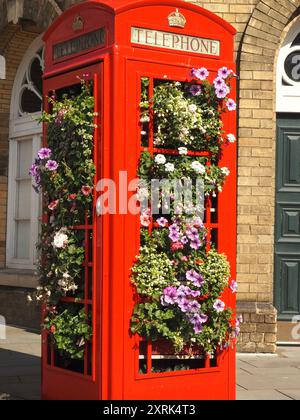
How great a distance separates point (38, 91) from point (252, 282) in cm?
487

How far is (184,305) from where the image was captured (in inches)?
214

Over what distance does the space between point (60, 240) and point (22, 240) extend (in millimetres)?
6723

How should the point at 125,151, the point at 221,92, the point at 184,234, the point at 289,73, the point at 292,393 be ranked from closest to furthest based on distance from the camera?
the point at 125,151 < the point at 184,234 < the point at 221,92 < the point at 292,393 < the point at 289,73

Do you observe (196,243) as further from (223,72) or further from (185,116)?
(223,72)

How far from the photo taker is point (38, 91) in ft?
39.2

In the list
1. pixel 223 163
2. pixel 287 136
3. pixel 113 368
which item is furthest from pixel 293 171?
pixel 113 368

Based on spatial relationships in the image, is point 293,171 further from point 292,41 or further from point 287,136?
point 292,41

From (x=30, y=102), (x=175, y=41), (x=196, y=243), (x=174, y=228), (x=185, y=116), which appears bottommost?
(x=196, y=243)

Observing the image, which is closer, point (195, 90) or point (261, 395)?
point (195, 90)

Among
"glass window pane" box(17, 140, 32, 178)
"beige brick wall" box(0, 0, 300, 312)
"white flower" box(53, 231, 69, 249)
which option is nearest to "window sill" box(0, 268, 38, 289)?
"glass window pane" box(17, 140, 32, 178)

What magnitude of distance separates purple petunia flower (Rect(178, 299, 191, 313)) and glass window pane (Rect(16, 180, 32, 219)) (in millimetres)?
6907

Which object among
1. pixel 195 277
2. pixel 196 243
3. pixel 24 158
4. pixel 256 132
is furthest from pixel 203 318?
pixel 24 158

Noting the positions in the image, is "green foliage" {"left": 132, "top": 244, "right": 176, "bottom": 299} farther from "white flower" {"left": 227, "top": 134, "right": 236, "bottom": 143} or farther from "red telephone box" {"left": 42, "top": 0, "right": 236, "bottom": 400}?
"white flower" {"left": 227, "top": 134, "right": 236, "bottom": 143}

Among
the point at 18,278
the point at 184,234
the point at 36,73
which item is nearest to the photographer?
the point at 184,234
